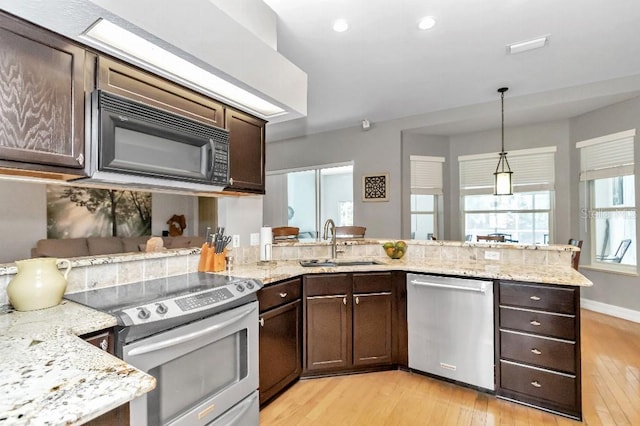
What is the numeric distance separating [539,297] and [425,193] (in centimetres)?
347

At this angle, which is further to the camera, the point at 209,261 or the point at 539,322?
the point at 209,261

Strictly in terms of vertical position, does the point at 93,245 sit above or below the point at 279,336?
above

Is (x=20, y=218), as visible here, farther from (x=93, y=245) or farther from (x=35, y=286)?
(x=35, y=286)

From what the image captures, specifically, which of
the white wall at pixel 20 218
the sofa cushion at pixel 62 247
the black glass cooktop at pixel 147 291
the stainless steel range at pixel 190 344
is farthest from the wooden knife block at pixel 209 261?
the white wall at pixel 20 218

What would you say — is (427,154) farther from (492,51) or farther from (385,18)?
(385,18)

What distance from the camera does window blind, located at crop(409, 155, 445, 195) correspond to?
17.6 feet

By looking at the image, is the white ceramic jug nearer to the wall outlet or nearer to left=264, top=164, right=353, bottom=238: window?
the wall outlet

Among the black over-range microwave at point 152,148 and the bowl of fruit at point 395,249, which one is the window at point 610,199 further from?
the black over-range microwave at point 152,148

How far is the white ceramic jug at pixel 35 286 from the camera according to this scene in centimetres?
137

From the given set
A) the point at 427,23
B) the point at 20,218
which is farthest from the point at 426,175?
the point at 20,218

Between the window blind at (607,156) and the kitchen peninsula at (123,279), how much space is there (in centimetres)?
262

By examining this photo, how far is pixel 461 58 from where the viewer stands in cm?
318

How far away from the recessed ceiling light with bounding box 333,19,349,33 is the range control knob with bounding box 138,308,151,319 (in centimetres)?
240

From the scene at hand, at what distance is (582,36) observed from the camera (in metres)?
2.80
